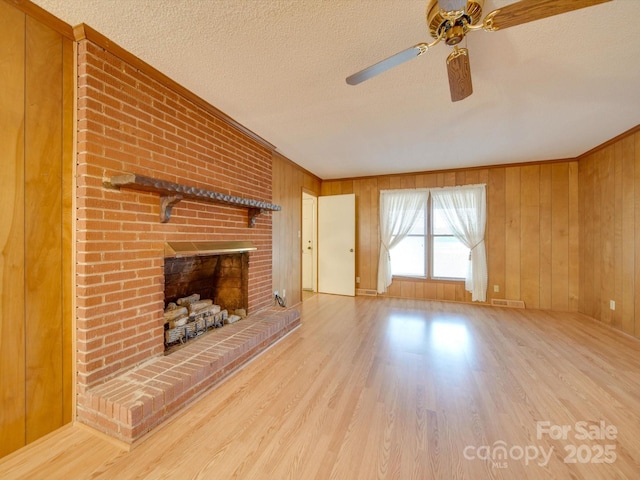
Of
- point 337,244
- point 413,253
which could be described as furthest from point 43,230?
point 413,253

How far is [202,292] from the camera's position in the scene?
290 centimetres

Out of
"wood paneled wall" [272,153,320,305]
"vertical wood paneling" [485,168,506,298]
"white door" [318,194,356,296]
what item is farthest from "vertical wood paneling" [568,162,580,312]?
"wood paneled wall" [272,153,320,305]

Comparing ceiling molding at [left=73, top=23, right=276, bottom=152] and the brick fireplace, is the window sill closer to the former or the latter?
the brick fireplace

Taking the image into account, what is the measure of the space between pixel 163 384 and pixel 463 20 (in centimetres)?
261

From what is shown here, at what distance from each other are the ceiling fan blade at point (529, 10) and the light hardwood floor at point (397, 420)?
2110mm

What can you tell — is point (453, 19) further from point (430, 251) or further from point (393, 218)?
point (430, 251)

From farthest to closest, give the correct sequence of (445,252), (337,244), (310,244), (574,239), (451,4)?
(310,244) → (337,244) → (445,252) → (574,239) → (451,4)

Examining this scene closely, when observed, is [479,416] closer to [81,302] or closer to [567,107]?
[81,302]

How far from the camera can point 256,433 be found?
5.04ft

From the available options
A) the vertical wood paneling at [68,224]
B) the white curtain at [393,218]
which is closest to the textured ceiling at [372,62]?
the vertical wood paneling at [68,224]

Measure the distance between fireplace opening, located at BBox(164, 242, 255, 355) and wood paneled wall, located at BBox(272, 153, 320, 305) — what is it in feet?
2.38

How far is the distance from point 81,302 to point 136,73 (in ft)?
5.11

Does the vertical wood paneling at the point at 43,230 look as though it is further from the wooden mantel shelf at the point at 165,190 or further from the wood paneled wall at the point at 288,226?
the wood paneled wall at the point at 288,226

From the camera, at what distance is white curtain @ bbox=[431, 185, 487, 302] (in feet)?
14.1
